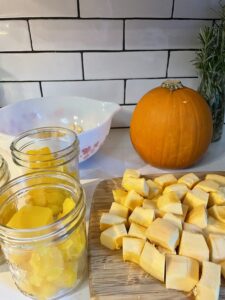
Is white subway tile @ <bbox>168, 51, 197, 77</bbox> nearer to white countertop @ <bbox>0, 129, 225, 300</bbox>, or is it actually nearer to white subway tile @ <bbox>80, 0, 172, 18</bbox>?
white subway tile @ <bbox>80, 0, 172, 18</bbox>

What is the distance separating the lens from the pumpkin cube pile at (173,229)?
1.17 ft

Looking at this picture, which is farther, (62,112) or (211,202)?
(62,112)

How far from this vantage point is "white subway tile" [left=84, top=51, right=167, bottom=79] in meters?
0.67

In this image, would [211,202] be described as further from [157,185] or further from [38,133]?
[38,133]

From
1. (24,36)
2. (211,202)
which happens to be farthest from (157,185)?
(24,36)

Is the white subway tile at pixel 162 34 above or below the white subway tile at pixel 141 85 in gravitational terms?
above

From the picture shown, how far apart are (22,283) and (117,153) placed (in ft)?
1.27

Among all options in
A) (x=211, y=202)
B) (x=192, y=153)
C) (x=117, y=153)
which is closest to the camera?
(x=211, y=202)

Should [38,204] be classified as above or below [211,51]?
below

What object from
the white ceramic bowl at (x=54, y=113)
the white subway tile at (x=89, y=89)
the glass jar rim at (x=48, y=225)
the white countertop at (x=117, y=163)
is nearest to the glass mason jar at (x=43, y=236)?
the glass jar rim at (x=48, y=225)

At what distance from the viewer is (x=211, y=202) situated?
1.57ft

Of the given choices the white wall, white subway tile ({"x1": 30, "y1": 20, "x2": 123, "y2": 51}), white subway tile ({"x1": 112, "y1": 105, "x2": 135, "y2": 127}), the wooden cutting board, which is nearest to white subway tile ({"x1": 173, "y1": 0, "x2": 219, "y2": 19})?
the white wall

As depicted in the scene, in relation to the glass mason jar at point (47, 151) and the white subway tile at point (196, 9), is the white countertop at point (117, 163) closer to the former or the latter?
the glass mason jar at point (47, 151)

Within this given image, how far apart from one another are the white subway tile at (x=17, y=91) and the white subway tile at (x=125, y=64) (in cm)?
14
